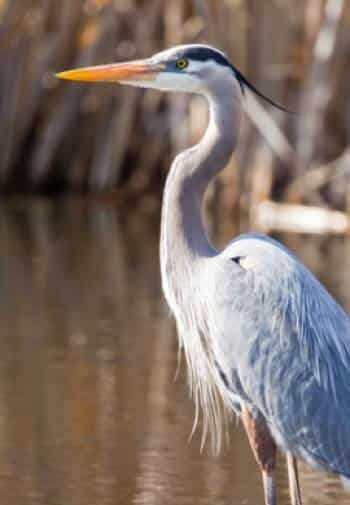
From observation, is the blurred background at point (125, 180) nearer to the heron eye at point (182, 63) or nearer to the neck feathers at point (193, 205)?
the neck feathers at point (193, 205)

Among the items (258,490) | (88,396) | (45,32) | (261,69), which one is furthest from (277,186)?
(258,490)

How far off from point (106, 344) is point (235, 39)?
4807 millimetres

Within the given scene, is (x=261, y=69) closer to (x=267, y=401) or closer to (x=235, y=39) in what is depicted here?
(x=235, y=39)

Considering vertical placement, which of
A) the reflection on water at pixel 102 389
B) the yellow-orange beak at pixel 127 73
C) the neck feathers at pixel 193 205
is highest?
the yellow-orange beak at pixel 127 73

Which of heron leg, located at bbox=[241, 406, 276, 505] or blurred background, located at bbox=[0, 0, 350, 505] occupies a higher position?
blurred background, located at bbox=[0, 0, 350, 505]

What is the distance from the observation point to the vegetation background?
11.5 metres

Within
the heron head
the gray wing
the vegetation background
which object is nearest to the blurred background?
the vegetation background

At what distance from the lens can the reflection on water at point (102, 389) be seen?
17.1ft

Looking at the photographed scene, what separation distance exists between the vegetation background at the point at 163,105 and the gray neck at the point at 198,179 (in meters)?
6.11

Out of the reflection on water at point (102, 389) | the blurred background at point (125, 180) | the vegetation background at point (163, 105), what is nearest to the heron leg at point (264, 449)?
the reflection on water at point (102, 389)

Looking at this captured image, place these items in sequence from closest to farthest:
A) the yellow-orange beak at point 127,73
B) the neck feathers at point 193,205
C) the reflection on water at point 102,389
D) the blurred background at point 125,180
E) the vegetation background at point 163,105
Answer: the neck feathers at point 193,205, the yellow-orange beak at point 127,73, the reflection on water at point 102,389, the blurred background at point 125,180, the vegetation background at point 163,105

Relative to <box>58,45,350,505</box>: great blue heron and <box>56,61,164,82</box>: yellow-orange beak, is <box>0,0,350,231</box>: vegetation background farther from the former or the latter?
<box>58,45,350,505</box>: great blue heron

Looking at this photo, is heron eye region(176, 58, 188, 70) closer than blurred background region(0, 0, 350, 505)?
Yes

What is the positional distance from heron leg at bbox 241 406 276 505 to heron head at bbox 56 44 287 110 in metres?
1.14
